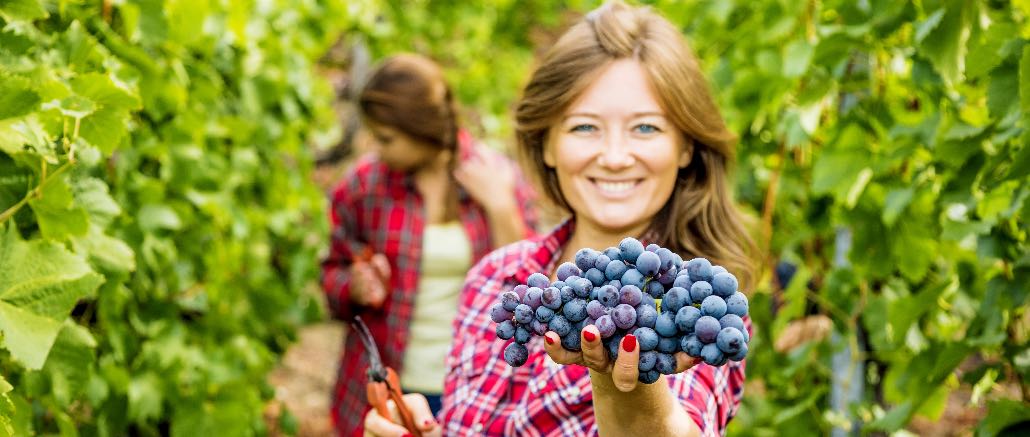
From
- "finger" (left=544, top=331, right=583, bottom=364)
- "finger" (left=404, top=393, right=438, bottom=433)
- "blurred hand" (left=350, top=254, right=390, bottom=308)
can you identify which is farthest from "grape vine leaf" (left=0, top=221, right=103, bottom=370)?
"blurred hand" (left=350, top=254, right=390, bottom=308)

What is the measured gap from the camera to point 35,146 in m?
1.43

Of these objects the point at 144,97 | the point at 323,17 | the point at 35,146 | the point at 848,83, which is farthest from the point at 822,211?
the point at 323,17

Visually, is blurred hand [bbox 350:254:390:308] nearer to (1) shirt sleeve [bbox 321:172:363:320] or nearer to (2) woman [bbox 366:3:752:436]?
(1) shirt sleeve [bbox 321:172:363:320]

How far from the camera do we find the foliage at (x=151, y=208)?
1.48 m

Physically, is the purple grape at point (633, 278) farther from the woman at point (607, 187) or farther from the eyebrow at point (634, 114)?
the eyebrow at point (634, 114)

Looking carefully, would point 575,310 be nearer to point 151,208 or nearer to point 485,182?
point 151,208

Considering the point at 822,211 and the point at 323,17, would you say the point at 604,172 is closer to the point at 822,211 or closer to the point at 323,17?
the point at 822,211

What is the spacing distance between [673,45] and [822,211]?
1108 millimetres

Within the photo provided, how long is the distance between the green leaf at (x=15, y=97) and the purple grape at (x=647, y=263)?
0.79m

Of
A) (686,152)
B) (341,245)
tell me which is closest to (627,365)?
(686,152)

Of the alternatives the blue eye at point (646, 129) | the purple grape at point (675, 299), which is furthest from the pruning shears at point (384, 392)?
the purple grape at point (675, 299)

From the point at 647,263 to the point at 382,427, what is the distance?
0.74 metres

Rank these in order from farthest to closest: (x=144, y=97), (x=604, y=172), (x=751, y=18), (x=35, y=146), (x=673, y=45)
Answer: (x=751, y=18), (x=144, y=97), (x=673, y=45), (x=604, y=172), (x=35, y=146)

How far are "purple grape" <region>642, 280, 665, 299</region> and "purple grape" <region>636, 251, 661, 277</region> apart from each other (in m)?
0.03
